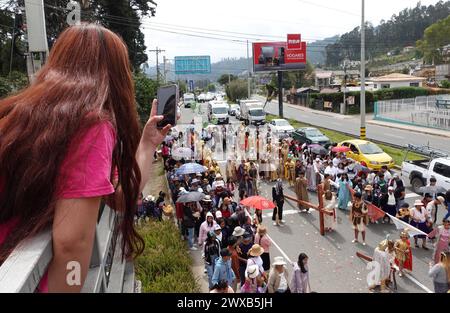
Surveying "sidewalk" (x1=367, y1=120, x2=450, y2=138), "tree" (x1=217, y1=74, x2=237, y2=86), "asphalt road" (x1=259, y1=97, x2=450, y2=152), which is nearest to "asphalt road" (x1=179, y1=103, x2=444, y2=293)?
"asphalt road" (x1=259, y1=97, x2=450, y2=152)

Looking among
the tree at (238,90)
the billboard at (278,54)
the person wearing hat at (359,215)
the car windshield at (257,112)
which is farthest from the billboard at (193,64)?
the person wearing hat at (359,215)

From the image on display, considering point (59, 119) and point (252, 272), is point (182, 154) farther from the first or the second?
point (59, 119)

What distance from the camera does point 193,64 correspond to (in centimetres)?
4741

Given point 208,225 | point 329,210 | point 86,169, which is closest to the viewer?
point 86,169

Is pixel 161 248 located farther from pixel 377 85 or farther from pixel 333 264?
pixel 377 85

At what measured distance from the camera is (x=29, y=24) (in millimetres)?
7367

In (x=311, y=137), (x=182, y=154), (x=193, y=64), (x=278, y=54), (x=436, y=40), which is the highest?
(x=436, y=40)

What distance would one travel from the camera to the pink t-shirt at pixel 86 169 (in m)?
1.16

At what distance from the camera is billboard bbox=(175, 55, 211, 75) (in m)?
47.1

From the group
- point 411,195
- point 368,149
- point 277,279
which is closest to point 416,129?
point 368,149

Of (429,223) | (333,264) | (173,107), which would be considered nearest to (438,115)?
(429,223)

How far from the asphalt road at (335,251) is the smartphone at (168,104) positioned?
641 centimetres

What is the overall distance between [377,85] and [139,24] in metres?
39.1

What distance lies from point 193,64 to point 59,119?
47.5 meters
